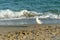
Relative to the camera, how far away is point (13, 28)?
8.72 metres

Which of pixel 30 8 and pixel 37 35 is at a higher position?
pixel 37 35

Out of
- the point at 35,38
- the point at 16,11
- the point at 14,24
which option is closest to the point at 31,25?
the point at 14,24

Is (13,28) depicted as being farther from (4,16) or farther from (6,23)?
(4,16)

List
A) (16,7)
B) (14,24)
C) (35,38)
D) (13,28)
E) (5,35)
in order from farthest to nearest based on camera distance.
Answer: (16,7), (14,24), (13,28), (5,35), (35,38)

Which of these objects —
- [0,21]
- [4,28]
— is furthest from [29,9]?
[4,28]

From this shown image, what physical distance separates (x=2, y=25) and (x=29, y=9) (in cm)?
429

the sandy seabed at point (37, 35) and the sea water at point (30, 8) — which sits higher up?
the sandy seabed at point (37, 35)

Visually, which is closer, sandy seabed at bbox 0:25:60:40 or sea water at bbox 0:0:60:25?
sandy seabed at bbox 0:25:60:40

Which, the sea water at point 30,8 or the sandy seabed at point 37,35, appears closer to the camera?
the sandy seabed at point 37,35

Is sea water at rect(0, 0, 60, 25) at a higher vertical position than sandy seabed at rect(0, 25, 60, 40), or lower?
lower

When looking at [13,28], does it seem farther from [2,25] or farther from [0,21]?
[0,21]

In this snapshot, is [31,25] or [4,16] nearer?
[31,25]

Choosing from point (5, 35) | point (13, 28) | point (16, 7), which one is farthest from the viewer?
point (16, 7)

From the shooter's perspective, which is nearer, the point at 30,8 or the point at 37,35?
the point at 37,35
